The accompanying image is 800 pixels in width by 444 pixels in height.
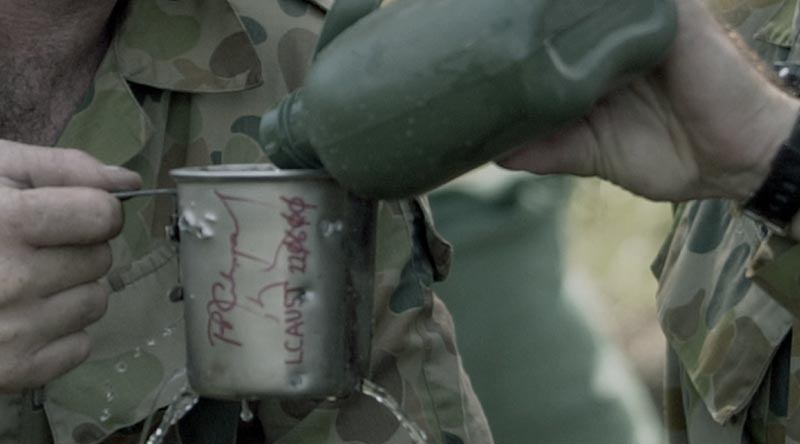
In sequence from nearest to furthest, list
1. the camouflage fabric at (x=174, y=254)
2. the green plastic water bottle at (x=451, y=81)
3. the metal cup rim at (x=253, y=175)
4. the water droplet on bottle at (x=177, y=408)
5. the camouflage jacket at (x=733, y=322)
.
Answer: the green plastic water bottle at (x=451, y=81), the metal cup rim at (x=253, y=175), the water droplet on bottle at (x=177, y=408), the camouflage fabric at (x=174, y=254), the camouflage jacket at (x=733, y=322)

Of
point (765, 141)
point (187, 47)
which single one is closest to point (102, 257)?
point (187, 47)

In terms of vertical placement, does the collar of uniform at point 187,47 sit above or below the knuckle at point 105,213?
below

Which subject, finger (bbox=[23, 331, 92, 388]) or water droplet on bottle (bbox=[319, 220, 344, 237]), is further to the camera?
finger (bbox=[23, 331, 92, 388])

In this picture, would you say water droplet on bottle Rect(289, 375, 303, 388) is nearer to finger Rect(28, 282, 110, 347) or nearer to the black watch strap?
finger Rect(28, 282, 110, 347)

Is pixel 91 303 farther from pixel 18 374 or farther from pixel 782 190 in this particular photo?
pixel 782 190

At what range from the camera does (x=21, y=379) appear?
169 centimetres

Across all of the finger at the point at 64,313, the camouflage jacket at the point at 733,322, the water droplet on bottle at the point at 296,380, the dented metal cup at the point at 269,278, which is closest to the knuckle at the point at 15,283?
the finger at the point at 64,313

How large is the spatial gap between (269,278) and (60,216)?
0.74 feet

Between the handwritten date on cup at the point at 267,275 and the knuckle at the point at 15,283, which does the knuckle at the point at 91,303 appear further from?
the handwritten date on cup at the point at 267,275

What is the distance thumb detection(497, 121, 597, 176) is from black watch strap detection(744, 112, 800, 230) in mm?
159

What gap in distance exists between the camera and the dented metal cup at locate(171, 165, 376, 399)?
1.51 metres

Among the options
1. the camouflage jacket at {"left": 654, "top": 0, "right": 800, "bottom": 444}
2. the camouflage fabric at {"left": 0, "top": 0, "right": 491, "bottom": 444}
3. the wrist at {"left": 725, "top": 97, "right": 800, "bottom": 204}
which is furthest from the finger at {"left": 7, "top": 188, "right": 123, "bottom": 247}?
the camouflage jacket at {"left": 654, "top": 0, "right": 800, "bottom": 444}

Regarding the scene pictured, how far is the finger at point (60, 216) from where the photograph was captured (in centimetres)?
163

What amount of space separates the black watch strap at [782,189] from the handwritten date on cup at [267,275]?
0.44m
